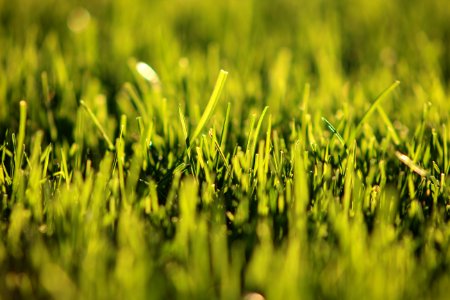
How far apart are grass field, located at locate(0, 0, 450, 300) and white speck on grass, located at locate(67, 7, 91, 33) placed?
118 mm

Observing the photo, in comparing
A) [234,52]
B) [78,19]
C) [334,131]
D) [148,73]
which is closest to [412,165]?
[334,131]

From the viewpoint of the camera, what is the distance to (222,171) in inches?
45.6

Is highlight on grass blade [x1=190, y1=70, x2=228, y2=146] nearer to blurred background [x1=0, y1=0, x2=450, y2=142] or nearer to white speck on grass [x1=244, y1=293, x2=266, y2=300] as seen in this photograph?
blurred background [x1=0, y1=0, x2=450, y2=142]

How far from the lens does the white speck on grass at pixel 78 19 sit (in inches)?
86.1

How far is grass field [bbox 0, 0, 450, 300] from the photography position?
0.86 metres

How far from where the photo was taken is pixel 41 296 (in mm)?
834

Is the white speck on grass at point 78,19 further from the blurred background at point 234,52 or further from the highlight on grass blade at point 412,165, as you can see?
the highlight on grass blade at point 412,165

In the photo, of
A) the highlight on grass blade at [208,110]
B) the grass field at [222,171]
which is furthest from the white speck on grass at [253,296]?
the highlight on grass blade at [208,110]

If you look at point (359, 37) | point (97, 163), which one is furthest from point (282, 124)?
point (359, 37)

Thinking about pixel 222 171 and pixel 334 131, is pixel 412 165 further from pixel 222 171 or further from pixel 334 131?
pixel 222 171

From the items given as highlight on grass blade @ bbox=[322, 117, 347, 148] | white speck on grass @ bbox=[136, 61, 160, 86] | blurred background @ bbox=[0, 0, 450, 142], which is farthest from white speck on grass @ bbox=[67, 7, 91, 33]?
highlight on grass blade @ bbox=[322, 117, 347, 148]

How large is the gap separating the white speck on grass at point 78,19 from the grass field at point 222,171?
0.12m

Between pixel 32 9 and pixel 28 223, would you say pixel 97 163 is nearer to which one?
pixel 28 223

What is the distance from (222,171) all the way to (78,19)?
1.46m
